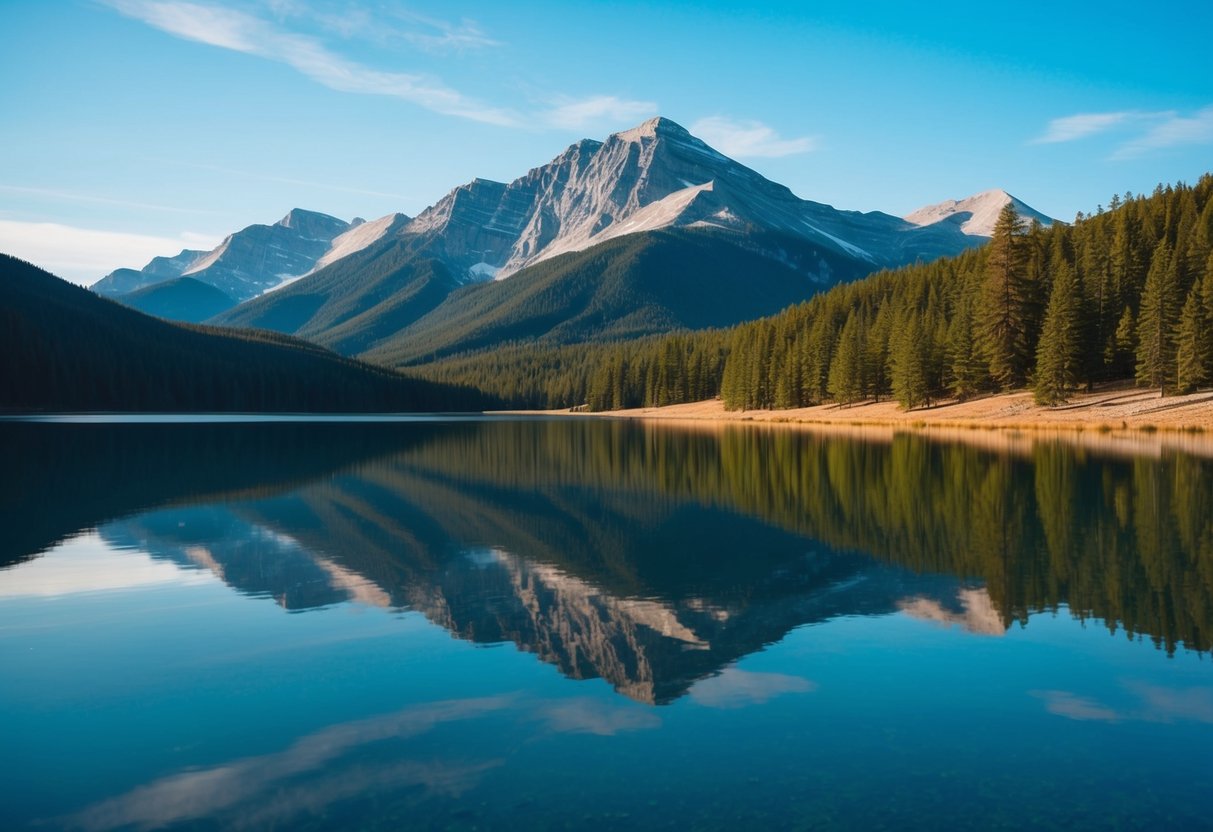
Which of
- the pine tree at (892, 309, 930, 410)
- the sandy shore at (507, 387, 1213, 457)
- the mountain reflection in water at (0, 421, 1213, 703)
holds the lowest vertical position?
the mountain reflection in water at (0, 421, 1213, 703)

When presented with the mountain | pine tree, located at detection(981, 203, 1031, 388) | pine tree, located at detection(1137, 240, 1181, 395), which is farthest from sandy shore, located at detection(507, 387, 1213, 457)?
the mountain

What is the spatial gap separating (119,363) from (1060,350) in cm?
15956

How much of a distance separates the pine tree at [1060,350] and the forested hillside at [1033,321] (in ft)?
0.43

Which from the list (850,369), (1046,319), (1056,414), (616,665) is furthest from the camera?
(850,369)

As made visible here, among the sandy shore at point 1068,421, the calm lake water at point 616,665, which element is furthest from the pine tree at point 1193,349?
the calm lake water at point 616,665

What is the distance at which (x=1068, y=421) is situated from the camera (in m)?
72.4

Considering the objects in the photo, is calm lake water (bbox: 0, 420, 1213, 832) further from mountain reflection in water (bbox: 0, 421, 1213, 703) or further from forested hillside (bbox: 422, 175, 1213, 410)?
forested hillside (bbox: 422, 175, 1213, 410)

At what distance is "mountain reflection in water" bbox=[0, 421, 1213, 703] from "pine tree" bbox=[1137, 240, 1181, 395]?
35500 millimetres

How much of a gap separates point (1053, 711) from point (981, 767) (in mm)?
2623

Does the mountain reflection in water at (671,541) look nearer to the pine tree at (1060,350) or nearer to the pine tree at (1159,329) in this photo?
the pine tree at (1060,350)

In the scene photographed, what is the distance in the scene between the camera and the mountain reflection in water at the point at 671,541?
16.5 meters

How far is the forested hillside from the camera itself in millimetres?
76312

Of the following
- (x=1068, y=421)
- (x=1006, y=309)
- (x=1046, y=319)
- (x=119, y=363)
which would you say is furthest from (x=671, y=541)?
(x=119, y=363)

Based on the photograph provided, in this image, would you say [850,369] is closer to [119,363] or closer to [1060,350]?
[1060,350]
